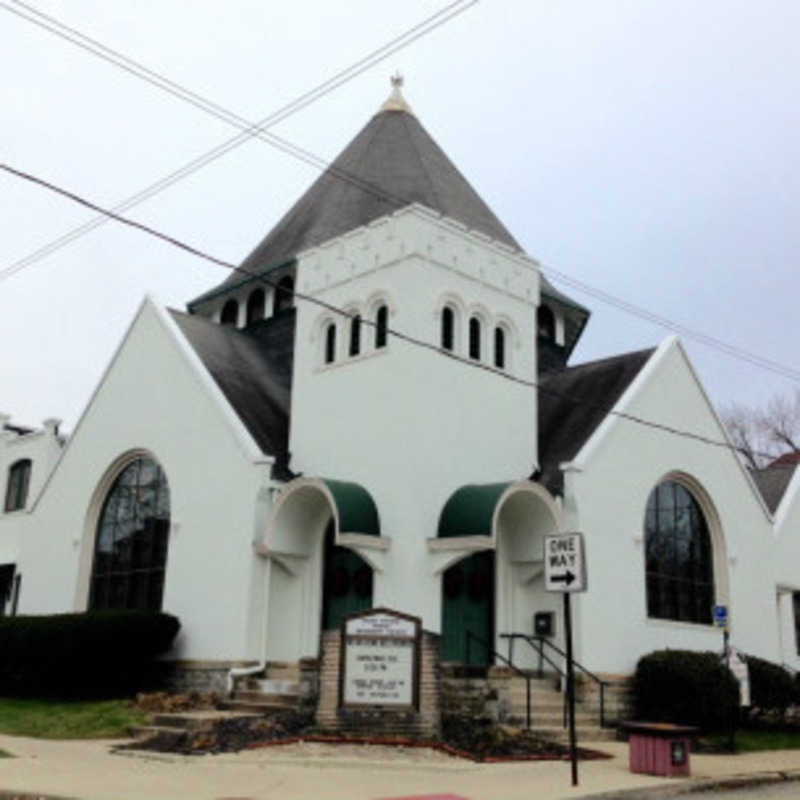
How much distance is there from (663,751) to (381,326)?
10.9 meters

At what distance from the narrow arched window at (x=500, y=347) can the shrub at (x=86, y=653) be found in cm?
879

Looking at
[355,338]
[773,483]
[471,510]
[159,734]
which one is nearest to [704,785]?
[471,510]

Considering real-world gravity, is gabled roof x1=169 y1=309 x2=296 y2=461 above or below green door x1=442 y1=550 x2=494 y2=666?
above

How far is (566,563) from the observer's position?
12.0 meters

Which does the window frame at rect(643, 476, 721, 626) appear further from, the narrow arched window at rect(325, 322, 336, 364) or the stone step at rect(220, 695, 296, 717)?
the stone step at rect(220, 695, 296, 717)

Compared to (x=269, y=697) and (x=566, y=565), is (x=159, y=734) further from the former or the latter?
(x=566, y=565)

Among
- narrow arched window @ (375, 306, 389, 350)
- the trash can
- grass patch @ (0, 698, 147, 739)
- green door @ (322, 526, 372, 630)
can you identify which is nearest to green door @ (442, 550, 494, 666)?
green door @ (322, 526, 372, 630)

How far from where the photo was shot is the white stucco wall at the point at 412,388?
1944 cm

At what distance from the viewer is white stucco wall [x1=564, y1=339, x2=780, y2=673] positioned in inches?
804

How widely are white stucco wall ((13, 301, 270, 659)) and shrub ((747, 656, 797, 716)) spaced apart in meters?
10.4

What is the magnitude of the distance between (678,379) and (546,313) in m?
4.86

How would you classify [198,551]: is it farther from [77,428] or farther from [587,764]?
[587,764]

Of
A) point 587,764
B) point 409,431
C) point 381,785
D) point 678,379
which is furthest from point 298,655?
point 678,379

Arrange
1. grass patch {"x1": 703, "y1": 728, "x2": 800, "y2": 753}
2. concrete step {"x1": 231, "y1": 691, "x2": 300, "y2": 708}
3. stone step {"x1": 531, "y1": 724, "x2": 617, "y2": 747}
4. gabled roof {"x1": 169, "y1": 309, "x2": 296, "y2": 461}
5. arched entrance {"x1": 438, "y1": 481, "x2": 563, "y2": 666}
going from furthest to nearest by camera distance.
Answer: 1. gabled roof {"x1": 169, "y1": 309, "x2": 296, "y2": 461}
2. arched entrance {"x1": 438, "y1": 481, "x2": 563, "y2": 666}
3. concrete step {"x1": 231, "y1": 691, "x2": 300, "y2": 708}
4. grass patch {"x1": 703, "y1": 728, "x2": 800, "y2": 753}
5. stone step {"x1": 531, "y1": 724, "x2": 617, "y2": 747}
